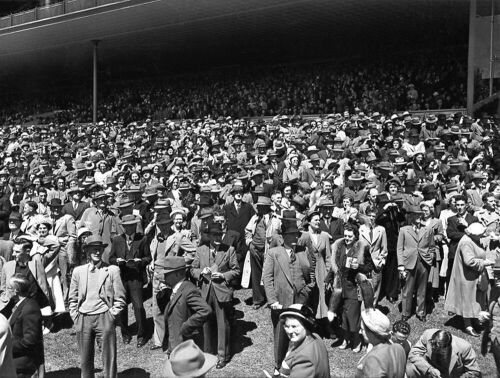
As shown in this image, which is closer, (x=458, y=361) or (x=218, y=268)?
(x=458, y=361)

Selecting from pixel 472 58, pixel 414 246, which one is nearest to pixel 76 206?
pixel 414 246

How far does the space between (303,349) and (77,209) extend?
7.15 meters

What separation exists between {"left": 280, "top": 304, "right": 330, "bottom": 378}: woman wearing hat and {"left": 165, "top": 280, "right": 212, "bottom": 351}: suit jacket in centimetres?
157

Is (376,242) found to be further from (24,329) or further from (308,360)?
(24,329)

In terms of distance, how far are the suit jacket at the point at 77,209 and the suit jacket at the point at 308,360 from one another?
6.90m

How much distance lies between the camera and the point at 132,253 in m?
8.68

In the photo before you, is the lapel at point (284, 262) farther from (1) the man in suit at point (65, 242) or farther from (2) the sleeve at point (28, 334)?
(1) the man in suit at point (65, 242)

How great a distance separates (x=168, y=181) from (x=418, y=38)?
1945 centimetres

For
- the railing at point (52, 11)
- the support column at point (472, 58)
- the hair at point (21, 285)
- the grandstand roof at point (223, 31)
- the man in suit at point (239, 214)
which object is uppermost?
the railing at point (52, 11)

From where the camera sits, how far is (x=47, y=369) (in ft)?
27.6

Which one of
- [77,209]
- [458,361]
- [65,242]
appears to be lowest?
[458,361]

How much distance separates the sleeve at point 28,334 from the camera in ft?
20.3

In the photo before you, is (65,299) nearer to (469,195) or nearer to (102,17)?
(469,195)

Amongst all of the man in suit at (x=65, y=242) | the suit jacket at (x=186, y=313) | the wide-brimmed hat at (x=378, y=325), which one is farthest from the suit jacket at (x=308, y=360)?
the man in suit at (x=65, y=242)
